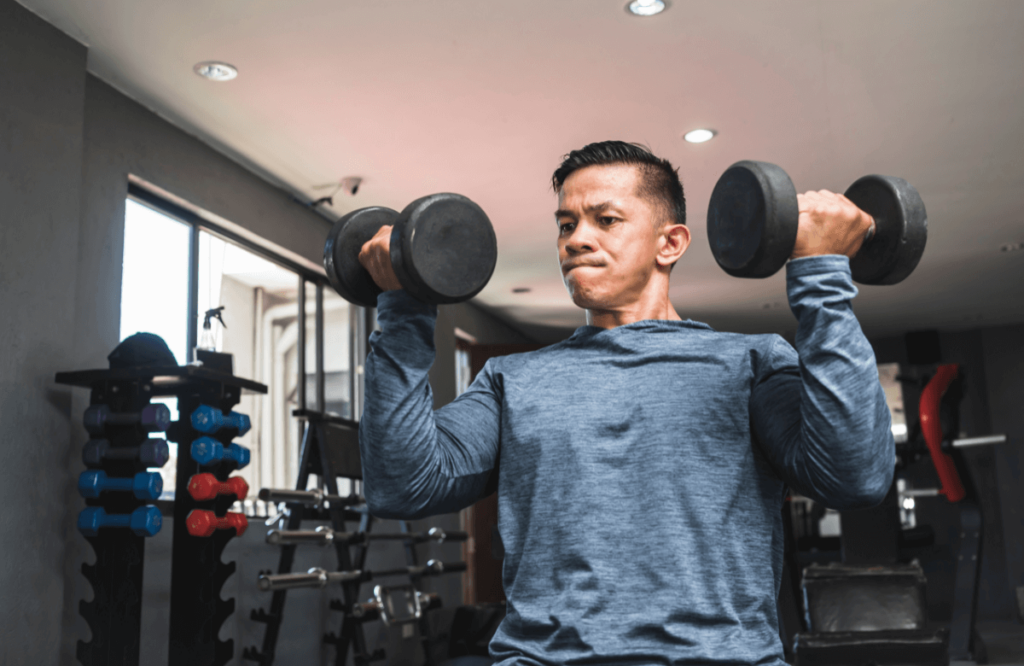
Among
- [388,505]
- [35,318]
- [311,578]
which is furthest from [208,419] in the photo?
[388,505]

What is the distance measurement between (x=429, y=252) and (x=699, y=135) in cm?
339

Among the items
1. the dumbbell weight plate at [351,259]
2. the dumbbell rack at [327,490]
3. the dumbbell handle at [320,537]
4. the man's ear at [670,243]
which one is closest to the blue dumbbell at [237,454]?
the dumbbell handle at [320,537]

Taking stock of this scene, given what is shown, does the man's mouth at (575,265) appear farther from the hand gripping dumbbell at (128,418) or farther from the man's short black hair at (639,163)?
the hand gripping dumbbell at (128,418)

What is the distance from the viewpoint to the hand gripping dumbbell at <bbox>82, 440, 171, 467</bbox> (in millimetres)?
2781

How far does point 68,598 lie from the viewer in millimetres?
2924

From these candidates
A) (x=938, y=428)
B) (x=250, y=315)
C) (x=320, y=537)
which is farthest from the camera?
(x=938, y=428)

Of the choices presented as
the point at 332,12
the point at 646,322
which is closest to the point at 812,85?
the point at 332,12

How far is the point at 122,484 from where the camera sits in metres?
2.78

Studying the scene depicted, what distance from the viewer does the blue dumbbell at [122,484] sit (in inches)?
109

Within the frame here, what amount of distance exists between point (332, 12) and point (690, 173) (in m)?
2.22

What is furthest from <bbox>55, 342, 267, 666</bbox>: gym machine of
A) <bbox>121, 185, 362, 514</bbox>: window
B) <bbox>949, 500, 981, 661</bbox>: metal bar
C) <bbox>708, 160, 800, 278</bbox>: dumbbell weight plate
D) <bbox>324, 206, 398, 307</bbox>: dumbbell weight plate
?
<bbox>949, 500, 981, 661</bbox>: metal bar

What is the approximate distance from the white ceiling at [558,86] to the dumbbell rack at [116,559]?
4.03 ft

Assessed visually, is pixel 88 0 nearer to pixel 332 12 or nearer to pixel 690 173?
pixel 332 12

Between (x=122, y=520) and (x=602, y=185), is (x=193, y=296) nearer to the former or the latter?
(x=122, y=520)
